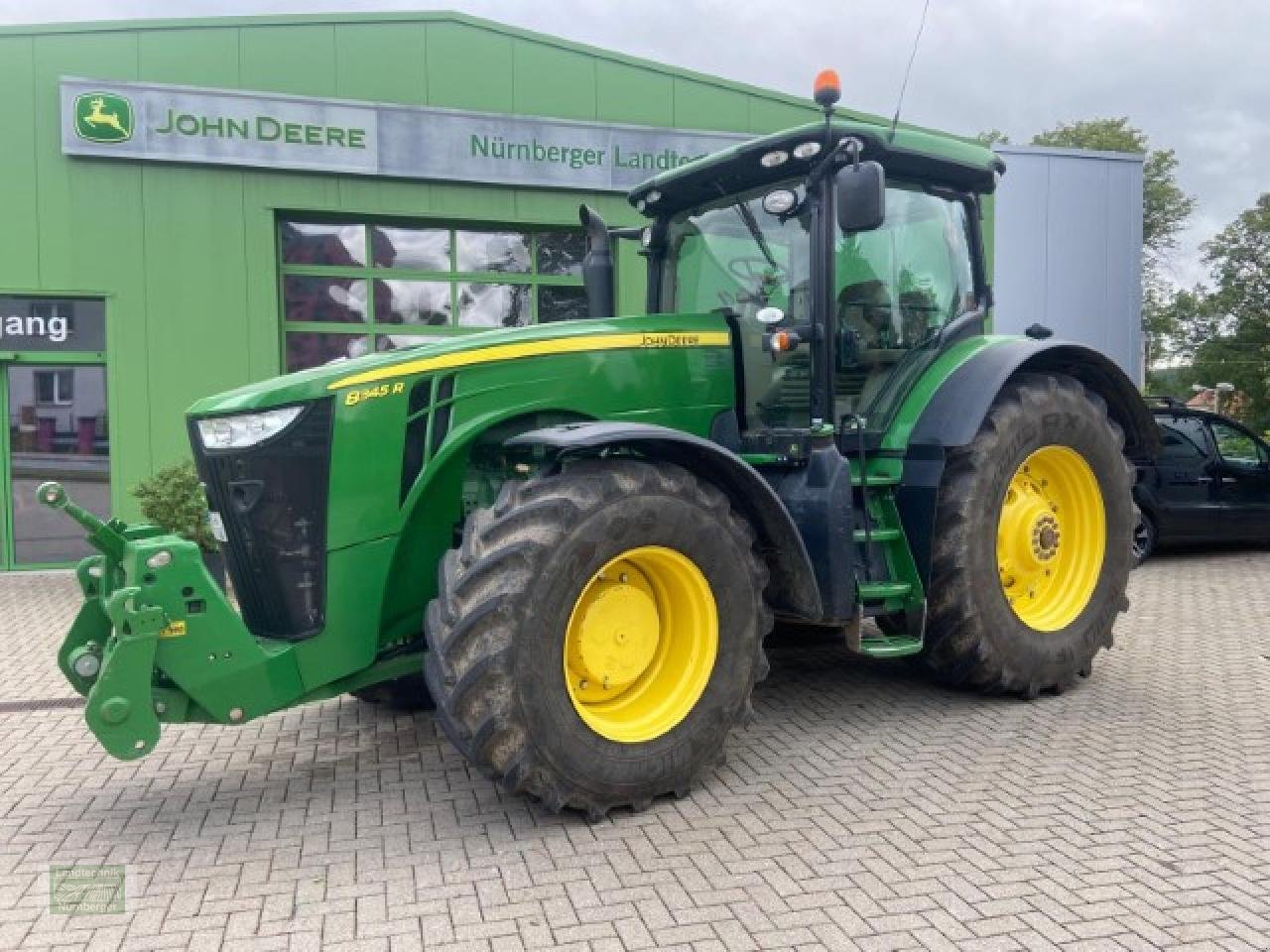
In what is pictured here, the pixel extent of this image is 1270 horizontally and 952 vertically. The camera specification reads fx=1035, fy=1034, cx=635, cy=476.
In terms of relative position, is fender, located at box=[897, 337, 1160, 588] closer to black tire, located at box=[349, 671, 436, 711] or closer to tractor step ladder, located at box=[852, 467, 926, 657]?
tractor step ladder, located at box=[852, 467, 926, 657]

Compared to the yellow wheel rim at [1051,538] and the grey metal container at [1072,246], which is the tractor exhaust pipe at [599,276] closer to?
the yellow wheel rim at [1051,538]

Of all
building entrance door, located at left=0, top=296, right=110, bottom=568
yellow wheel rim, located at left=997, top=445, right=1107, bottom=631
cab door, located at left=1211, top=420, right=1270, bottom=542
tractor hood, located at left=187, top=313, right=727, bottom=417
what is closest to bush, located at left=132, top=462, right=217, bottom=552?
building entrance door, located at left=0, top=296, right=110, bottom=568

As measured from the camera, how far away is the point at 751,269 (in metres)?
5.07

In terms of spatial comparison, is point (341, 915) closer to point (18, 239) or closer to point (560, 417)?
point (560, 417)

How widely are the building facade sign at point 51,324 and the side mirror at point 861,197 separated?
8.74 m

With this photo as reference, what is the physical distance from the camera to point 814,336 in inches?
187

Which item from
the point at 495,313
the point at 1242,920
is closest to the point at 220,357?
the point at 495,313

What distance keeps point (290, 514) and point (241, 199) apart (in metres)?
7.97

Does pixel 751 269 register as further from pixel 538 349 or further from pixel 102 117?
pixel 102 117

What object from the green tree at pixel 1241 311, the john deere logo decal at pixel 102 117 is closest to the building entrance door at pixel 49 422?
the john deere logo decal at pixel 102 117

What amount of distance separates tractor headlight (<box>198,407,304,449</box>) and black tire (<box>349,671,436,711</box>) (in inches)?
63.1

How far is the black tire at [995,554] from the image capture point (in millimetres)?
4832

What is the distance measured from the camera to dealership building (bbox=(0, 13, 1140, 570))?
10172 millimetres

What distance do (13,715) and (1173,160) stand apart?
5276 centimetres
